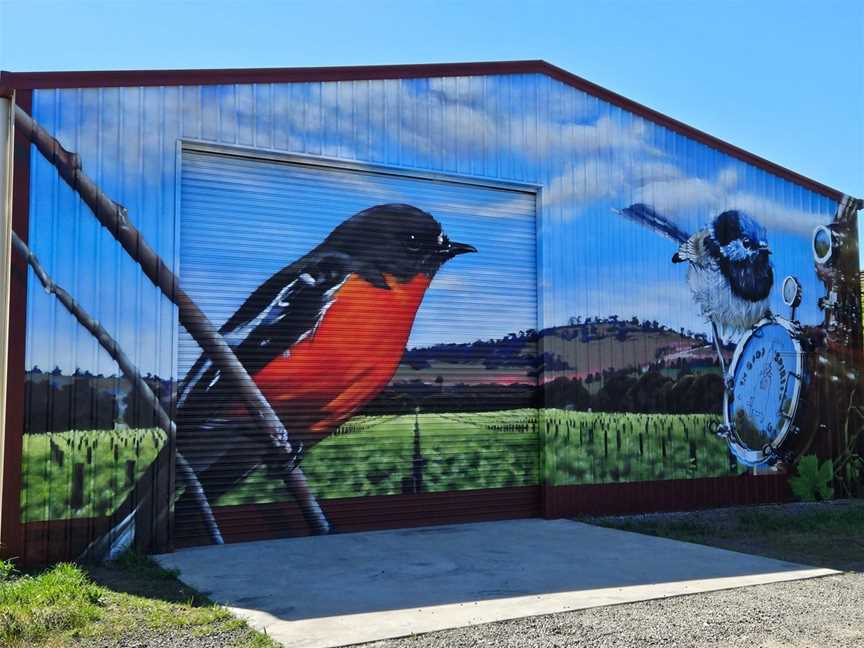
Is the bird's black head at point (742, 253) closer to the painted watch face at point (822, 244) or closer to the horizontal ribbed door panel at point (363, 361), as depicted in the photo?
the painted watch face at point (822, 244)

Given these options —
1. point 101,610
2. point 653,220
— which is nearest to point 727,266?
point 653,220

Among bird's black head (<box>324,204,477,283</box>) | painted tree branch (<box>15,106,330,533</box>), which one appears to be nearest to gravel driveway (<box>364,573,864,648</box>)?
painted tree branch (<box>15,106,330,533</box>)

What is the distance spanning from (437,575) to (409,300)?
401cm

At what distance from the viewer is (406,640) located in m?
5.78

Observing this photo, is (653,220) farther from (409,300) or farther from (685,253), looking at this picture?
(409,300)

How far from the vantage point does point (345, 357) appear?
34.1 ft

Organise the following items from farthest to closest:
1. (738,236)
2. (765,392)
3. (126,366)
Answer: (765,392), (738,236), (126,366)

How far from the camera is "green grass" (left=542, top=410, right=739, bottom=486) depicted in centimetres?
1168

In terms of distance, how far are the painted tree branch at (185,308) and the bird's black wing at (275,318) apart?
0.48 feet

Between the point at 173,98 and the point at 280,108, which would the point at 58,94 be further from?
the point at 280,108

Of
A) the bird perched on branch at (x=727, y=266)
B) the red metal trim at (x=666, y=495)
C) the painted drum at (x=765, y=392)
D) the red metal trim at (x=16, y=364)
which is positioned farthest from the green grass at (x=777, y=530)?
the red metal trim at (x=16, y=364)

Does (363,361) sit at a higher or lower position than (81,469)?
higher

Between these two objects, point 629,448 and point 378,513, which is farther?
point 629,448

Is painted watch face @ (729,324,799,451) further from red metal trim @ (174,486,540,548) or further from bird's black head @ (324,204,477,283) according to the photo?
bird's black head @ (324,204,477,283)
